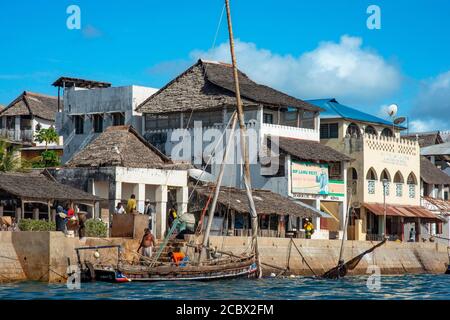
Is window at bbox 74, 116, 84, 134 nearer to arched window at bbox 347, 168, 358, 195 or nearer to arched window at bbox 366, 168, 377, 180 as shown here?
arched window at bbox 347, 168, 358, 195

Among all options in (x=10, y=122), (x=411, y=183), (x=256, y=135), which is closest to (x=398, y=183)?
(x=411, y=183)

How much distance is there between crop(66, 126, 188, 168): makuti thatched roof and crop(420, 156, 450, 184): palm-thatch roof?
25284mm

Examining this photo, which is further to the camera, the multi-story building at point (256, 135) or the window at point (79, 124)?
the window at point (79, 124)

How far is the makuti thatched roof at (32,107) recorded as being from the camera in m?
76.4

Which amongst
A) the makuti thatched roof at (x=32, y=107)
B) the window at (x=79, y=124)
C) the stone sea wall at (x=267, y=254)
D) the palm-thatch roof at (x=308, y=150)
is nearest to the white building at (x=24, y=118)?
the makuti thatched roof at (x=32, y=107)

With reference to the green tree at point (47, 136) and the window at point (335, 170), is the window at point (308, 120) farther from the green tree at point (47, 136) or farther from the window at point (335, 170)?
the green tree at point (47, 136)

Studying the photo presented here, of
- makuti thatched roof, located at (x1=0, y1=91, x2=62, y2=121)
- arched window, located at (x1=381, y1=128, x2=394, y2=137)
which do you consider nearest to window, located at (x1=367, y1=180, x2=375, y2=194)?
arched window, located at (x1=381, y1=128, x2=394, y2=137)

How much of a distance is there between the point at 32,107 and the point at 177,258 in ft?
138

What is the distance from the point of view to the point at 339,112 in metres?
61.1

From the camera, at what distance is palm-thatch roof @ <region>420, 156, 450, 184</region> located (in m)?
68.9

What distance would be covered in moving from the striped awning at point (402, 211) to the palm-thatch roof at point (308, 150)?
3.96 metres
